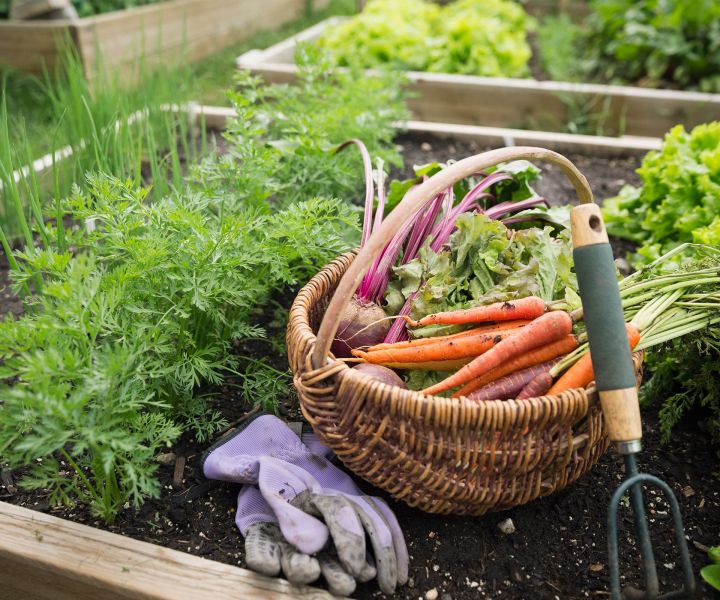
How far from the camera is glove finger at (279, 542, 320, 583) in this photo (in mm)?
1513

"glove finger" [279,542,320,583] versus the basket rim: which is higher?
the basket rim

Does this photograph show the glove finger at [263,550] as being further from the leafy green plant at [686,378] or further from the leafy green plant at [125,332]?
the leafy green plant at [686,378]

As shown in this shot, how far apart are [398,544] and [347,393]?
16.6 inches

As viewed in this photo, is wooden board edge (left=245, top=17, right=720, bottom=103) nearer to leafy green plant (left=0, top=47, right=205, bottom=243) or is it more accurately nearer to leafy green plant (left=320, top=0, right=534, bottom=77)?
leafy green plant (left=320, top=0, right=534, bottom=77)

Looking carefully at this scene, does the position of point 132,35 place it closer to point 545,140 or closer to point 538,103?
point 538,103

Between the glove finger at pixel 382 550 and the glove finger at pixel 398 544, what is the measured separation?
2 centimetres

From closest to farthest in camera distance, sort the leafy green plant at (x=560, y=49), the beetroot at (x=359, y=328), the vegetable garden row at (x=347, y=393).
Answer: the vegetable garden row at (x=347, y=393), the beetroot at (x=359, y=328), the leafy green plant at (x=560, y=49)

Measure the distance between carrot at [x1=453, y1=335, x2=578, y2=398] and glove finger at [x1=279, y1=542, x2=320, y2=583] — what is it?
0.54 metres

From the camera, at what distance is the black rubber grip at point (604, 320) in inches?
56.9

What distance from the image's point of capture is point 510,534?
1760 mm

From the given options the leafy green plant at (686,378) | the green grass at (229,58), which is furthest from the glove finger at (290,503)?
the green grass at (229,58)

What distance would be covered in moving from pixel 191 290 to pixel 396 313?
25.1 inches

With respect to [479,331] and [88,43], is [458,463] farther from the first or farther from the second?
[88,43]

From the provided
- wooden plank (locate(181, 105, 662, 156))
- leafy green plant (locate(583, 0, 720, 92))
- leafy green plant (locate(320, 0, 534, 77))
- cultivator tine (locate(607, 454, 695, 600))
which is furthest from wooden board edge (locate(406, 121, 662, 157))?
cultivator tine (locate(607, 454, 695, 600))
